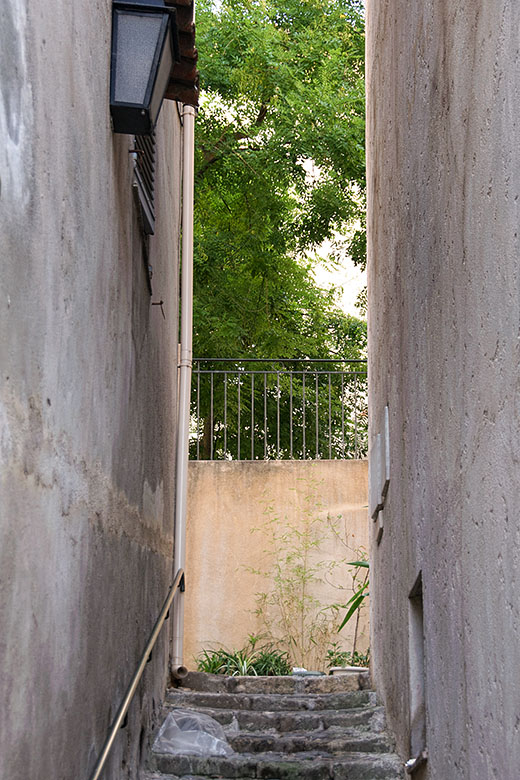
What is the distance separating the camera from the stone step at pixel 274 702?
16.7 feet

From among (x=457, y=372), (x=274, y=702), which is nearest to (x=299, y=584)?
(x=274, y=702)

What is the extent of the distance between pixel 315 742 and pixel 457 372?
2501 millimetres

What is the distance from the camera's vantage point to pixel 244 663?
21.6 ft

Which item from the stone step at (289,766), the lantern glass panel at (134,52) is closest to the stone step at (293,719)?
the stone step at (289,766)

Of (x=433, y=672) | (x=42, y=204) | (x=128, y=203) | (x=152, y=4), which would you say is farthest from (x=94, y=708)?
(x=152, y=4)

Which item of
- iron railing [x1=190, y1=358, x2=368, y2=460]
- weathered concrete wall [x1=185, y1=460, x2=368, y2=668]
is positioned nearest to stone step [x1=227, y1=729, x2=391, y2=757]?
weathered concrete wall [x1=185, y1=460, x2=368, y2=668]

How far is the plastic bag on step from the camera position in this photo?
4.41 m

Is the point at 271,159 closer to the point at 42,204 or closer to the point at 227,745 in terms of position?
the point at 227,745

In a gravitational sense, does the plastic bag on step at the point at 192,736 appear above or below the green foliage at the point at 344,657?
above

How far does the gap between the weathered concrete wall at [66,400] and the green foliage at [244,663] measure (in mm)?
2631

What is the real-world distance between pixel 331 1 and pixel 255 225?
273 cm

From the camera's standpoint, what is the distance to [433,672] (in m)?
3.08

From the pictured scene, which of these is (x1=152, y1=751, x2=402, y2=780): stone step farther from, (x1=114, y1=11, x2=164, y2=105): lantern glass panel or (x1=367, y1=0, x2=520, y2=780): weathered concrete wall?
(x1=114, y1=11, x2=164, y2=105): lantern glass panel

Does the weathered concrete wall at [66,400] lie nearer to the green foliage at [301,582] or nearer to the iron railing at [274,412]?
the green foliage at [301,582]
